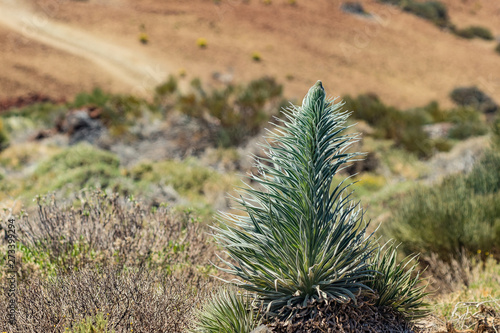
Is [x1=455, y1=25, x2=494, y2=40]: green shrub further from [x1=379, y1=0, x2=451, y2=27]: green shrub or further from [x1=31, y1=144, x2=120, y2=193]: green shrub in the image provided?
[x1=31, y1=144, x2=120, y2=193]: green shrub

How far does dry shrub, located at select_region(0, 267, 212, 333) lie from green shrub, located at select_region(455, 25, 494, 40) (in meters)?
46.2

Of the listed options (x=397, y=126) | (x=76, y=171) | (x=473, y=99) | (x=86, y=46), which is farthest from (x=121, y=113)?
(x=473, y=99)

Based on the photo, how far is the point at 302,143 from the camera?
279 cm

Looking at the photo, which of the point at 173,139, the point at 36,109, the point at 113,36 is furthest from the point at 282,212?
the point at 113,36

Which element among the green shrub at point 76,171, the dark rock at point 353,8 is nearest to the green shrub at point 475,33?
the dark rock at point 353,8

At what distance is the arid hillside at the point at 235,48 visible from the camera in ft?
94.2

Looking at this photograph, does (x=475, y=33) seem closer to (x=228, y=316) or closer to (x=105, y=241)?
(x=105, y=241)

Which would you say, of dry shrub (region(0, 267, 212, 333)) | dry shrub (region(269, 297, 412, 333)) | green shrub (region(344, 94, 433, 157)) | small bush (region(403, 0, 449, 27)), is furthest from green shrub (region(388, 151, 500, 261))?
small bush (region(403, 0, 449, 27))

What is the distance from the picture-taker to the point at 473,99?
28812 millimetres

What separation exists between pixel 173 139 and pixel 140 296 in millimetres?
11979

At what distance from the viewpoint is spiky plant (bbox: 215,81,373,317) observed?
9.00 ft

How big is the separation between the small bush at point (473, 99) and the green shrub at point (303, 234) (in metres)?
28.0

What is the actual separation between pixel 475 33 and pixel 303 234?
47.2m

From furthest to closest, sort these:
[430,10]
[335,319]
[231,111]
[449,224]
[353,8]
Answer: [430,10], [353,8], [231,111], [449,224], [335,319]
